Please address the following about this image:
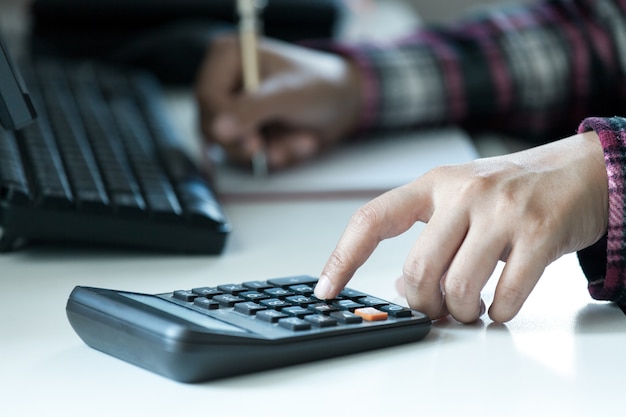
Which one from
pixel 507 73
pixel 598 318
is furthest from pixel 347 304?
pixel 507 73

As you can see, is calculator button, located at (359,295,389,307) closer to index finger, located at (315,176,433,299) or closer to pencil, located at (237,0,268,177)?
index finger, located at (315,176,433,299)

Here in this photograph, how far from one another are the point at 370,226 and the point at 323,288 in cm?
4

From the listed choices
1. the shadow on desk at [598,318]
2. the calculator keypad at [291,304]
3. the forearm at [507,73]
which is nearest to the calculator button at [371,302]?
the calculator keypad at [291,304]

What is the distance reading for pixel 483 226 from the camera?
0.51 meters

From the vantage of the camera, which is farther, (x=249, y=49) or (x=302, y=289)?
(x=249, y=49)

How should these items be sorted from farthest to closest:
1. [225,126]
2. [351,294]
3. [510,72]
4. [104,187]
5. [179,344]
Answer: [510,72]
[225,126]
[104,187]
[351,294]
[179,344]

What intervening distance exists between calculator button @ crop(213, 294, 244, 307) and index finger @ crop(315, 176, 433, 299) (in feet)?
0.15

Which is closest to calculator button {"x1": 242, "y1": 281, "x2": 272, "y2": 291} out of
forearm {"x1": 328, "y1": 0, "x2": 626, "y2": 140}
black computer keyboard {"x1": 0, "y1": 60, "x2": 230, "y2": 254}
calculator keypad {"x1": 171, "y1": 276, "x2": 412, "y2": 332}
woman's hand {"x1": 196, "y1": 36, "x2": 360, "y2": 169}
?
calculator keypad {"x1": 171, "y1": 276, "x2": 412, "y2": 332}

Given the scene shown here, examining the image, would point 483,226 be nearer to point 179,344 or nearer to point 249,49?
point 179,344

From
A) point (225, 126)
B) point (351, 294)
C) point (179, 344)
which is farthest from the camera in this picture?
point (225, 126)

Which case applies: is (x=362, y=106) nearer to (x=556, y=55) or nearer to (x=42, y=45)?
(x=556, y=55)

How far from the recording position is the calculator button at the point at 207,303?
50cm

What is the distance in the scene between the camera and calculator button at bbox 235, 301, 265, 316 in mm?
489

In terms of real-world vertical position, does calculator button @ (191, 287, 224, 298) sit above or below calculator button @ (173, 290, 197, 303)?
below
